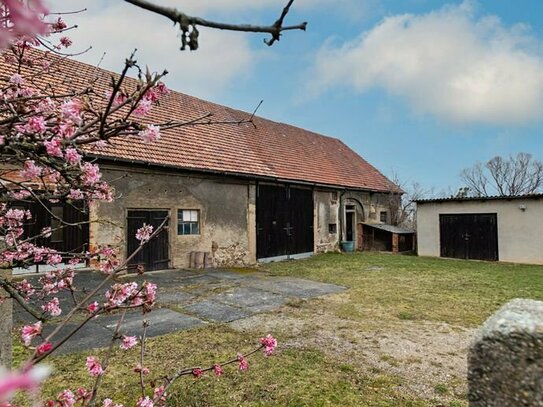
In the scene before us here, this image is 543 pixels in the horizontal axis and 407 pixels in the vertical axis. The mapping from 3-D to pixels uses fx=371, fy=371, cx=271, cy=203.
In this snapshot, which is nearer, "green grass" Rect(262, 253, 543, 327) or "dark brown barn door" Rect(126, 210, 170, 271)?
"green grass" Rect(262, 253, 543, 327)

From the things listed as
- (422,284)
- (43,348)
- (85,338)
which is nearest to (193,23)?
(43,348)

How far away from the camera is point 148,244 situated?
1109 cm

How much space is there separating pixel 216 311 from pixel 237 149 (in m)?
9.48

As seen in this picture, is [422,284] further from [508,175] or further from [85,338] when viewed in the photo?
[508,175]

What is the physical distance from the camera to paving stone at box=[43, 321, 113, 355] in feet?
16.1

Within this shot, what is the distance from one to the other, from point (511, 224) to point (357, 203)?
736cm

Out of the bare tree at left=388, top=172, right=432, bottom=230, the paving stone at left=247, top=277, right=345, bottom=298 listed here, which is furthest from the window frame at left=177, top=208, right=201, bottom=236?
the bare tree at left=388, top=172, right=432, bottom=230

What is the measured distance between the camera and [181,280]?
32.9 ft

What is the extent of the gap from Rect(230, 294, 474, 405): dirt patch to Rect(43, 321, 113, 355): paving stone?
1.94 m

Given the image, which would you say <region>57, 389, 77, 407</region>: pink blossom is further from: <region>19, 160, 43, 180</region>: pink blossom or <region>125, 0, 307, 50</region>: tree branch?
<region>125, 0, 307, 50</region>: tree branch

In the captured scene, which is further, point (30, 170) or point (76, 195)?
point (76, 195)

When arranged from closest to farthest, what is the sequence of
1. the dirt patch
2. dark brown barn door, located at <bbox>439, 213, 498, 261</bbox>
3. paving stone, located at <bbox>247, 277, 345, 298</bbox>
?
the dirt patch → paving stone, located at <bbox>247, 277, 345, 298</bbox> → dark brown barn door, located at <bbox>439, 213, 498, 261</bbox>

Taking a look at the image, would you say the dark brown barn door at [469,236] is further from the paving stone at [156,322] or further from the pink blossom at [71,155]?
the pink blossom at [71,155]

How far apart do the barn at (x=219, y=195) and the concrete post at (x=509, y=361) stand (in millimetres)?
7351
